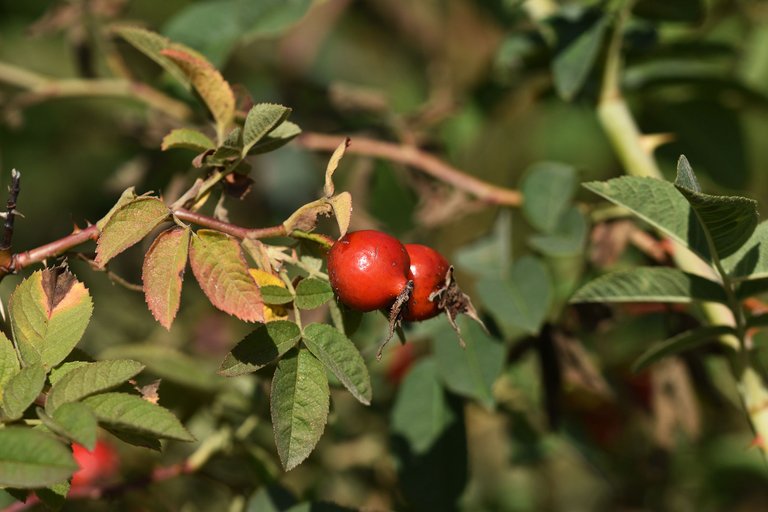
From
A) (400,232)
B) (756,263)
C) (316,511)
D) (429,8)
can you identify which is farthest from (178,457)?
(429,8)

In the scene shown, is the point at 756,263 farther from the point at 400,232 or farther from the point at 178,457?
the point at 178,457

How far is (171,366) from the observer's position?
140 cm

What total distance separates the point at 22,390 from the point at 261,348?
214 mm

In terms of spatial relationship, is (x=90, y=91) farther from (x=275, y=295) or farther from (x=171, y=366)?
(x=275, y=295)

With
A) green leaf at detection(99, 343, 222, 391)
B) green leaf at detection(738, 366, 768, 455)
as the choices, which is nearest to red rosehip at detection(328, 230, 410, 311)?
green leaf at detection(738, 366, 768, 455)

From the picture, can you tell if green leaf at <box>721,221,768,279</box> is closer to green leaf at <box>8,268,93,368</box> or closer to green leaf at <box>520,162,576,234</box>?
green leaf at <box>520,162,576,234</box>

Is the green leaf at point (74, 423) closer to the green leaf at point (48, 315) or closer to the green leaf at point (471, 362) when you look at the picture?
the green leaf at point (48, 315)

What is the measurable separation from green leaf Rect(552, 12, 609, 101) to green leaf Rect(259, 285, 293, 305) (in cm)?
64

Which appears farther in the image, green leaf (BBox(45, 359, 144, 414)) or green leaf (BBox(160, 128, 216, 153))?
green leaf (BBox(160, 128, 216, 153))

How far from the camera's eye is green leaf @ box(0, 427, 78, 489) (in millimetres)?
660

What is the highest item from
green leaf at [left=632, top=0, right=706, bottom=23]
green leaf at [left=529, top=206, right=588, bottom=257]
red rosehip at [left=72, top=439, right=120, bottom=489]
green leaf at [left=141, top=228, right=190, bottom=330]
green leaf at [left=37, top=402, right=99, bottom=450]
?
green leaf at [left=632, top=0, right=706, bottom=23]

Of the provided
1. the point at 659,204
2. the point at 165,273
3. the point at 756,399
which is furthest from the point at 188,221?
the point at 756,399

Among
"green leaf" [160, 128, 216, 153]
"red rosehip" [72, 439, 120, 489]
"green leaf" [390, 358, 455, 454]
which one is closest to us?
"green leaf" [160, 128, 216, 153]

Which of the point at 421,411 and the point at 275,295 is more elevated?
the point at 275,295
